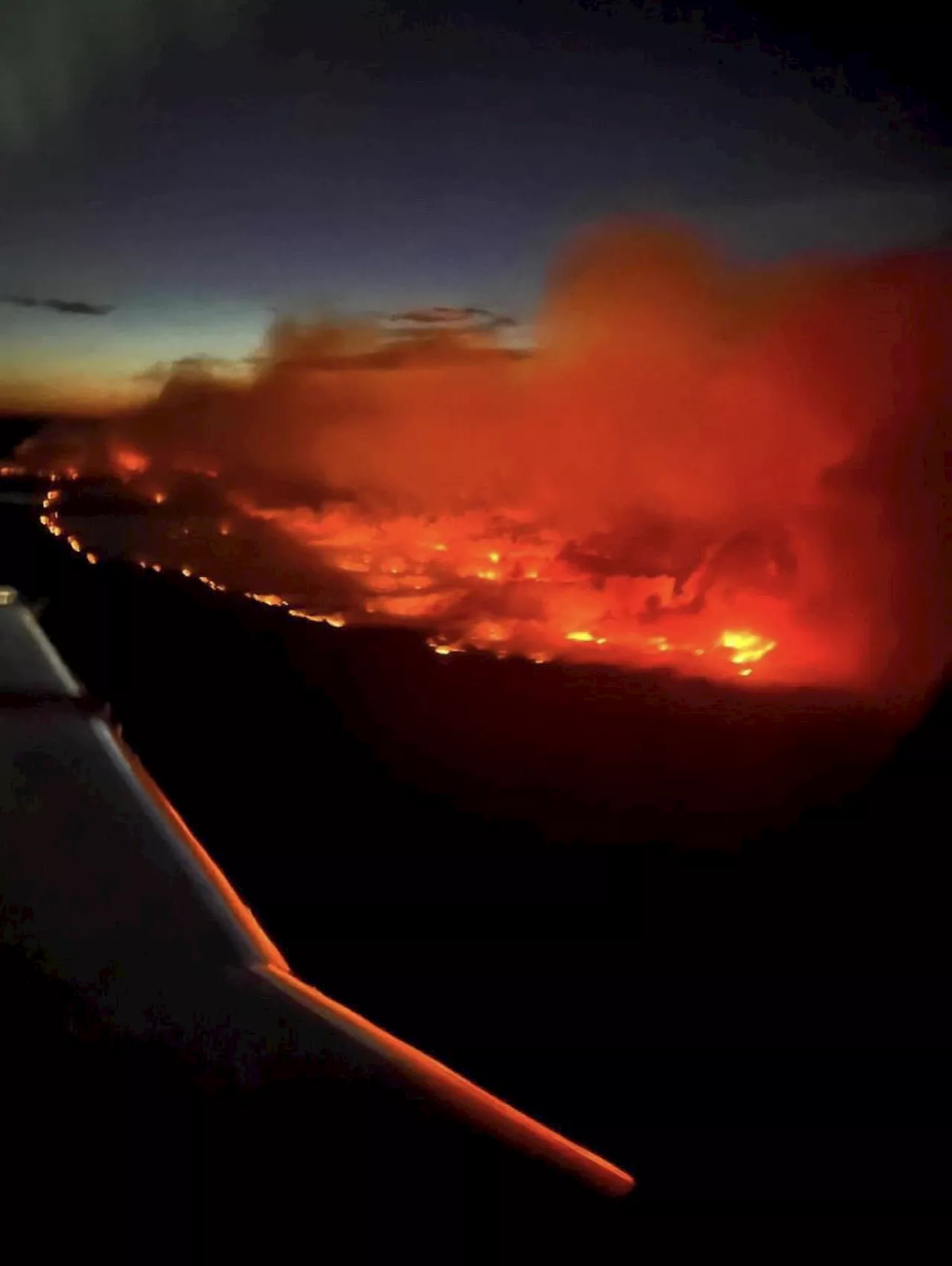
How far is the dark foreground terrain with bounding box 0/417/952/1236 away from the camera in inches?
41.3

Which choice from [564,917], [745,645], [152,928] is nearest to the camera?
[152,928]

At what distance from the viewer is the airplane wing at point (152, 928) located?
1097 millimetres

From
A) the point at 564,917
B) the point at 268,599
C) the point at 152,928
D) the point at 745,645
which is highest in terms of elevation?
the point at 745,645

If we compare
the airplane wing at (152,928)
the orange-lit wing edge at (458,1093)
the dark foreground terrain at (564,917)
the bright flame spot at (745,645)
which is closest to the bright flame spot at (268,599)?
the dark foreground terrain at (564,917)

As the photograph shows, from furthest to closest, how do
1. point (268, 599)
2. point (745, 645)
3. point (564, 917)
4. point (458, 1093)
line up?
1. point (268, 599)
2. point (745, 645)
3. point (564, 917)
4. point (458, 1093)

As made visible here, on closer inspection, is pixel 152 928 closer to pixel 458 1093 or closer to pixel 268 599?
pixel 458 1093

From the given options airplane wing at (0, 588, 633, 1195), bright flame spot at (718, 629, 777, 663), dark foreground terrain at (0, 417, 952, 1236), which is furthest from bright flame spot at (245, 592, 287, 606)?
airplane wing at (0, 588, 633, 1195)

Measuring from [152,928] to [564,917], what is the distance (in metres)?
0.82

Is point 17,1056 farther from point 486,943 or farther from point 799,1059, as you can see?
point 799,1059

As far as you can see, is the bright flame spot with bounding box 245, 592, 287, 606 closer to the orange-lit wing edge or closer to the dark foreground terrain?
the dark foreground terrain

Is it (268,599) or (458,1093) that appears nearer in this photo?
(458,1093)

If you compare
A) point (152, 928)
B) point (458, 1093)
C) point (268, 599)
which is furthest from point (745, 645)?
point (458, 1093)

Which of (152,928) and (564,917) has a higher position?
(564,917)

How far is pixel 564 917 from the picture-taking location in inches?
75.2
